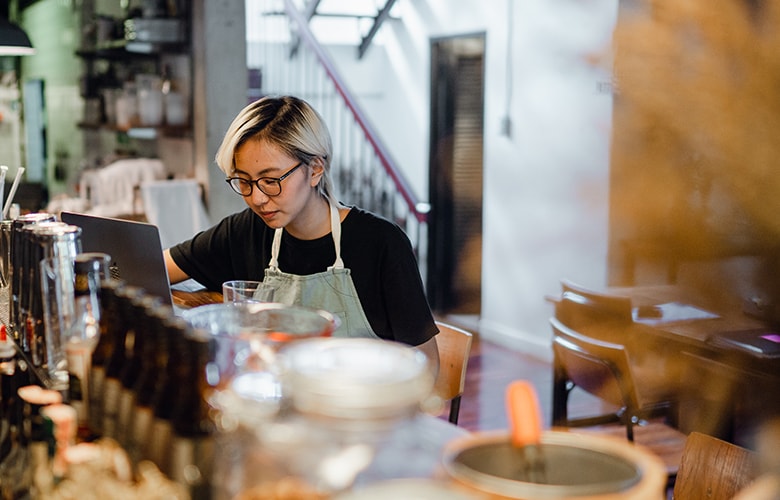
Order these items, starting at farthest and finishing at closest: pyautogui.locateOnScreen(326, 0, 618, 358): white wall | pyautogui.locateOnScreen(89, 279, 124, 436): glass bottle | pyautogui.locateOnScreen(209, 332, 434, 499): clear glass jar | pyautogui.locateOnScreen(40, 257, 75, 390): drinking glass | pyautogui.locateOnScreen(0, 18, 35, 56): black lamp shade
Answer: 1. pyautogui.locateOnScreen(0, 18, 35, 56): black lamp shade
2. pyautogui.locateOnScreen(326, 0, 618, 358): white wall
3. pyautogui.locateOnScreen(40, 257, 75, 390): drinking glass
4. pyautogui.locateOnScreen(89, 279, 124, 436): glass bottle
5. pyautogui.locateOnScreen(209, 332, 434, 499): clear glass jar

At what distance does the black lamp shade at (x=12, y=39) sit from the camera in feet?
17.7

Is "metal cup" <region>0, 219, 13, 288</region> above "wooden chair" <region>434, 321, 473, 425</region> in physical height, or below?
above

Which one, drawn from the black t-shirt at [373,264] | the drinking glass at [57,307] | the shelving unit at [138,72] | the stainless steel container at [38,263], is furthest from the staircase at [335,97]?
the drinking glass at [57,307]

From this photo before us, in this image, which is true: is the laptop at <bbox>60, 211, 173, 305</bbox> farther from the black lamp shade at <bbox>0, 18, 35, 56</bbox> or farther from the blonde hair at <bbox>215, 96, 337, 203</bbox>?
the black lamp shade at <bbox>0, 18, 35, 56</bbox>

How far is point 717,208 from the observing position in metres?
4.57

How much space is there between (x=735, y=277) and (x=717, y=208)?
1.20 ft

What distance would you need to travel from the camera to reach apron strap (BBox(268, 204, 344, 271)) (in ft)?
7.73

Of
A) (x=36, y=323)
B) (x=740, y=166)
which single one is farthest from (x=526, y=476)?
(x=740, y=166)

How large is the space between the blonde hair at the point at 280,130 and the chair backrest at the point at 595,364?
127 cm

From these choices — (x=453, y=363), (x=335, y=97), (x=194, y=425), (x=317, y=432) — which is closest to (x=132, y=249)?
(x=453, y=363)

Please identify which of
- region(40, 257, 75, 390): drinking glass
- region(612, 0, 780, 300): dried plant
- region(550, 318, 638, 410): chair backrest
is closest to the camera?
region(40, 257, 75, 390): drinking glass

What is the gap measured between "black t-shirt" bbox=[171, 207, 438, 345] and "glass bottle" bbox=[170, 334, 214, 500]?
124 centimetres

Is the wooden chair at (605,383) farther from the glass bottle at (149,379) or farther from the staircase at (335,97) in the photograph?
the staircase at (335,97)

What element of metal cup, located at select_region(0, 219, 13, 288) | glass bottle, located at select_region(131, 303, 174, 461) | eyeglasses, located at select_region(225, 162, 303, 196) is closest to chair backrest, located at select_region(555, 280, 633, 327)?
eyeglasses, located at select_region(225, 162, 303, 196)
